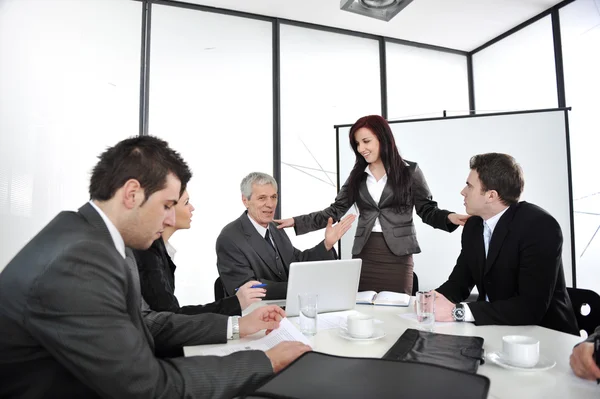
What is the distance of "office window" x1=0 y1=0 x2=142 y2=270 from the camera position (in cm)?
327

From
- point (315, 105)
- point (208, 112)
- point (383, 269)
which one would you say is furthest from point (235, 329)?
point (315, 105)

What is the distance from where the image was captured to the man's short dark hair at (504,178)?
178 cm

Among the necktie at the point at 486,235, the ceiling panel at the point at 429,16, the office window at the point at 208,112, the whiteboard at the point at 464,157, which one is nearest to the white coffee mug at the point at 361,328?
the necktie at the point at 486,235

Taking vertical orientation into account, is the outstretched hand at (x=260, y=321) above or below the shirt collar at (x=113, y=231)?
below

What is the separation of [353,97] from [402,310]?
337 centimetres

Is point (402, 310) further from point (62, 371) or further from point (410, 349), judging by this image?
point (62, 371)

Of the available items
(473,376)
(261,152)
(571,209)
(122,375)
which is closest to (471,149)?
(571,209)

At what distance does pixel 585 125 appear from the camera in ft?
12.0

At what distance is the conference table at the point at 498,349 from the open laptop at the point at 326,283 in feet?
0.39

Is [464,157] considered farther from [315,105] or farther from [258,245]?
[258,245]

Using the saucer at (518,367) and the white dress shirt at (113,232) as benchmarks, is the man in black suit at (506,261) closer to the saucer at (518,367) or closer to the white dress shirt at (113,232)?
the saucer at (518,367)

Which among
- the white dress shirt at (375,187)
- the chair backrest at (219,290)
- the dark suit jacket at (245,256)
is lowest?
the chair backrest at (219,290)

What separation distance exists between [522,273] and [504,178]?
0.44 m

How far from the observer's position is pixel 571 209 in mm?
3594
